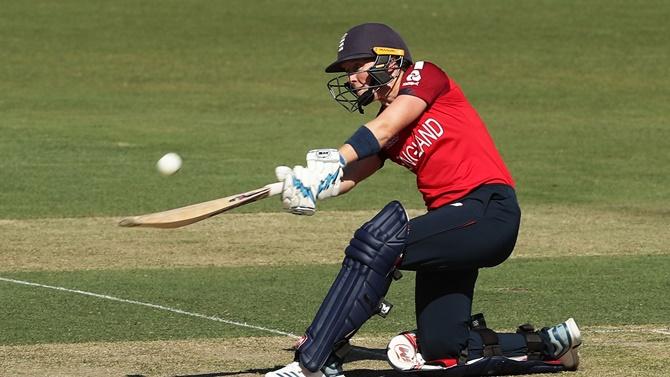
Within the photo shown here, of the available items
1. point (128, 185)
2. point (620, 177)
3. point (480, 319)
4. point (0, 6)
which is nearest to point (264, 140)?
point (128, 185)

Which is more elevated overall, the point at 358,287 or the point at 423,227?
the point at 423,227

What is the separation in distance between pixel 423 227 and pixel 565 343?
101 centimetres

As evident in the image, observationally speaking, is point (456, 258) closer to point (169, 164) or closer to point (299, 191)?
point (299, 191)

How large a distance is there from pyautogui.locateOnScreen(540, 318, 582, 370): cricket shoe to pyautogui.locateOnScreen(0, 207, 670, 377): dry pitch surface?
0.08 m

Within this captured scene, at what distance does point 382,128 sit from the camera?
21.8ft

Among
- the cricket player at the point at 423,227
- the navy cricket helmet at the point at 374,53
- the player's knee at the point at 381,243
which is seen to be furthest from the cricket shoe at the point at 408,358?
the navy cricket helmet at the point at 374,53

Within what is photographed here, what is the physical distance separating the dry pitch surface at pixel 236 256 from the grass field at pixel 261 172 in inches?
1.1

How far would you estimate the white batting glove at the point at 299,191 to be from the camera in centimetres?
634

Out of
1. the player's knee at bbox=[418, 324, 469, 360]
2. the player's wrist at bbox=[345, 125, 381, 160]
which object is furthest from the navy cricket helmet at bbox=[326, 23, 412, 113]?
the player's knee at bbox=[418, 324, 469, 360]

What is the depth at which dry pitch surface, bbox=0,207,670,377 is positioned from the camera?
24.2 ft

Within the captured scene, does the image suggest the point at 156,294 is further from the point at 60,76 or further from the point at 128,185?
the point at 60,76

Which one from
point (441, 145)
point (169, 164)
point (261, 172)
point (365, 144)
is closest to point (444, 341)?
point (441, 145)

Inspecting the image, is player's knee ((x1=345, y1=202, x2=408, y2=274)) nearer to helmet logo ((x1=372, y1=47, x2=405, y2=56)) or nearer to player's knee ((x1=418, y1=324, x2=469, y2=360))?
player's knee ((x1=418, y1=324, x2=469, y2=360))

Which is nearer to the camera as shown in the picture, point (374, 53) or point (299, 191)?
point (299, 191)
